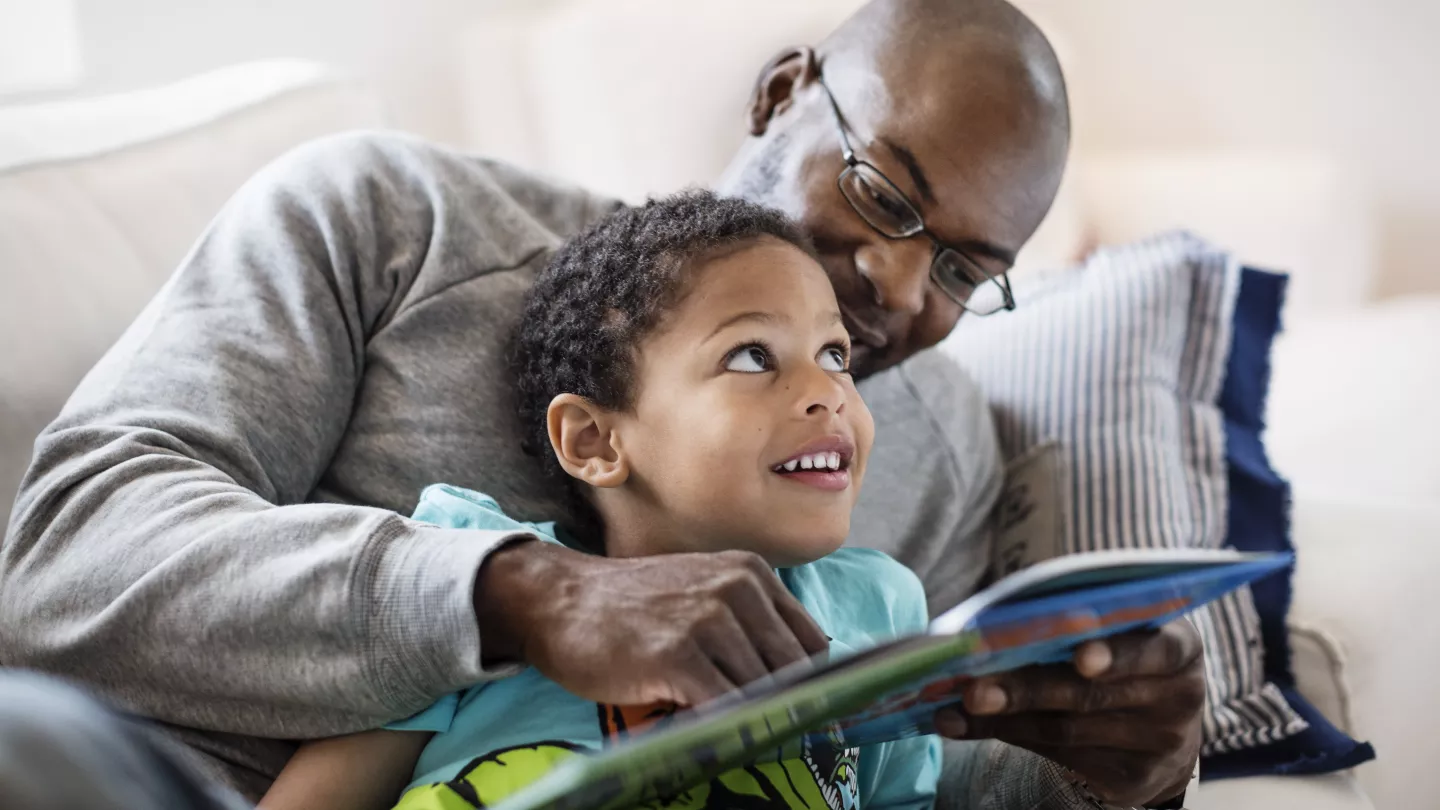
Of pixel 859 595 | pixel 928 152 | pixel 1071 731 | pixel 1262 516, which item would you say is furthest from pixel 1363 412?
pixel 1071 731

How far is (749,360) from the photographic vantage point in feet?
3.38

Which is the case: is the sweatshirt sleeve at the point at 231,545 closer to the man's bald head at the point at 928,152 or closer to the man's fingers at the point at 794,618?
the man's fingers at the point at 794,618

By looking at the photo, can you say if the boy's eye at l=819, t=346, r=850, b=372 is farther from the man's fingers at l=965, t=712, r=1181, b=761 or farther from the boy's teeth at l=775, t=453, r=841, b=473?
the man's fingers at l=965, t=712, r=1181, b=761

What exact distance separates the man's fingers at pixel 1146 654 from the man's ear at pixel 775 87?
32.5 inches

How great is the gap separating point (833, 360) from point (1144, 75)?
2.31 metres

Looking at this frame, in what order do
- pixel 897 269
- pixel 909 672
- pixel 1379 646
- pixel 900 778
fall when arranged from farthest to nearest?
pixel 1379 646 → pixel 897 269 → pixel 900 778 → pixel 909 672

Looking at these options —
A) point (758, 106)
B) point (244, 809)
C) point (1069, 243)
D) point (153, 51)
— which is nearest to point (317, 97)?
point (153, 51)

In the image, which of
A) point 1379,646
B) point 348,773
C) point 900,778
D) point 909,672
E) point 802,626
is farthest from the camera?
point 1379,646

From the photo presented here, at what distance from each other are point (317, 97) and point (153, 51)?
43cm

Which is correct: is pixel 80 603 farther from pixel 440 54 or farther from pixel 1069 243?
pixel 1069 243

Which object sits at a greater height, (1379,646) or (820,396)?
(820,396)

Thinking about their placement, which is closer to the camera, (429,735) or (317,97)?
(429,735)

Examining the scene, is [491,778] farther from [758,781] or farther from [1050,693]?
[1050,693]

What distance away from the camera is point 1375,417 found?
187 cm
